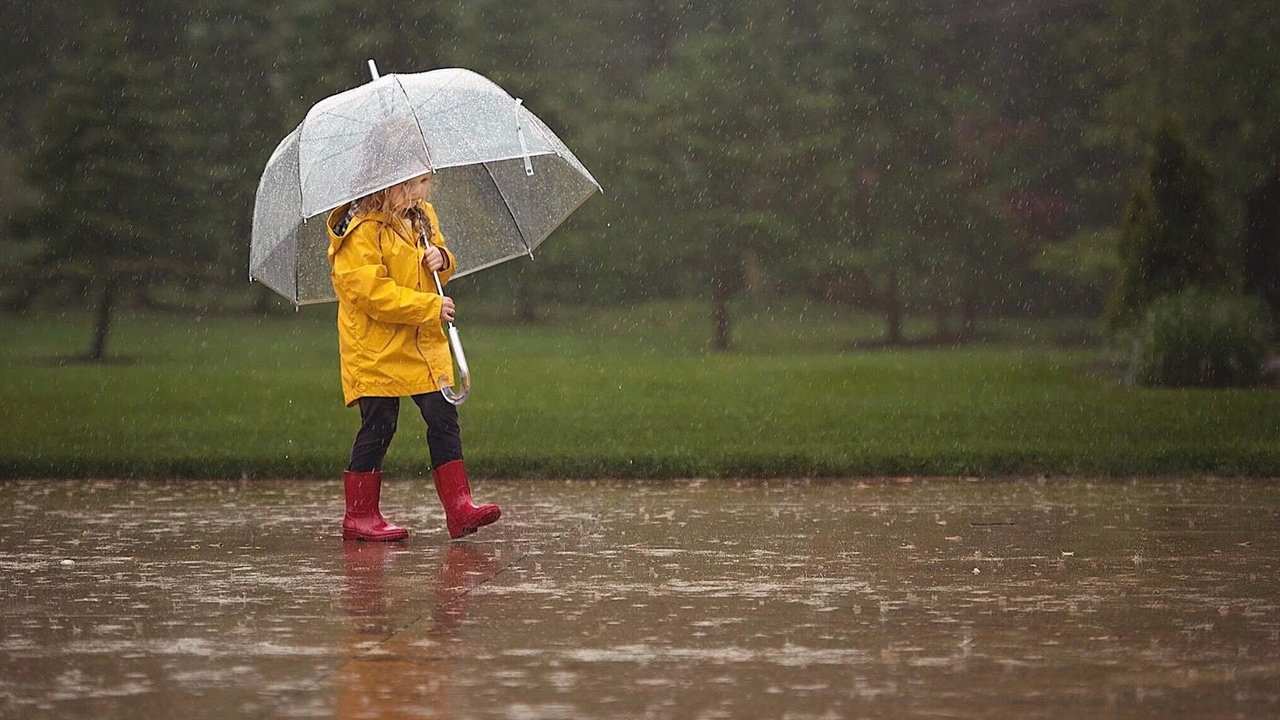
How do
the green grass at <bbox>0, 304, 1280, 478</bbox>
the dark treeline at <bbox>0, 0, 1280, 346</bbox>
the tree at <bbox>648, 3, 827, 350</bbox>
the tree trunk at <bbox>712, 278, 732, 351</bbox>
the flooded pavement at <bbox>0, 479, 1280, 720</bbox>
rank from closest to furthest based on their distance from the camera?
the flooded pavement at <bbox>0, 479, 1280, 720</bbox>
the green grass at <bbox>0, 304, 1280, 478</bbox>
the dark treeline at <bbox>0, 0, 1280, 346</bbox>
the tree at <bbox>648, 3, 827, 350</bbox>
the tree trunk at <bbox>712, 278, 732, 351</bbox>

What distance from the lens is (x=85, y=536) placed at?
783 cm

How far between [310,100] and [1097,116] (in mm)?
13718

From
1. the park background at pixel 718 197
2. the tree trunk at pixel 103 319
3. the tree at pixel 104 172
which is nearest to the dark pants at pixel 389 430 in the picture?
the park background at pixel 718 197

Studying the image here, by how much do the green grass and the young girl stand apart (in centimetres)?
301

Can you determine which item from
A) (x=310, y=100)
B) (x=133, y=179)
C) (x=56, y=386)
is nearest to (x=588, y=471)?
(x=56, y=386)

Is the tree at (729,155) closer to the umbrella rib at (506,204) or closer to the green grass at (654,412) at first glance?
the green grass at (654,412)

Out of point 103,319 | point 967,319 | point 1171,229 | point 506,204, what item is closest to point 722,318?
point 967,319

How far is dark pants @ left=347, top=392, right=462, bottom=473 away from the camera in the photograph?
7.60 metres

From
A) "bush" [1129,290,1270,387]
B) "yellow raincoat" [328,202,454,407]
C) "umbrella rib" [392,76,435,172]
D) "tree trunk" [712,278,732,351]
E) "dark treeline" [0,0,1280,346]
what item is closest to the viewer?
"umbrella rib" [392,76,435,172]

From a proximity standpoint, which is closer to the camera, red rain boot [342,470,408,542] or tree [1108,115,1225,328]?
red rain boot [342,470,408,542]

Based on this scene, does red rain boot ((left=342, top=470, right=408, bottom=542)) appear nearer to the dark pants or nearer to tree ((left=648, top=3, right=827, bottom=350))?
the dark pants

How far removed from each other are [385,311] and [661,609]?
216 centimetres

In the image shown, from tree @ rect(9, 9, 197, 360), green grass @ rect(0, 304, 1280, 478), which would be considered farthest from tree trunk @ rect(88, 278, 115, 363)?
green grass @ rect(0, 304, 1280, 478)

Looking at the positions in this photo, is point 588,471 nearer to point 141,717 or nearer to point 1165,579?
point 1165,579
